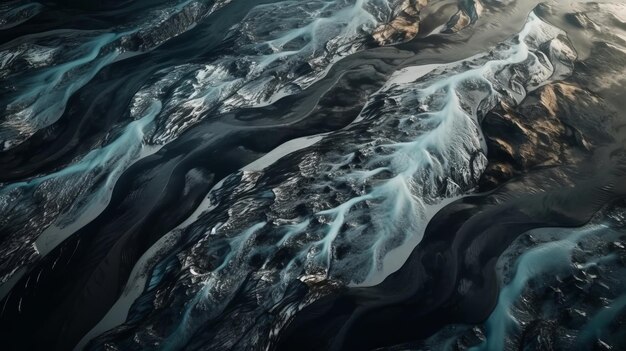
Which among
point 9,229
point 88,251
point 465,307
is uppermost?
point 9,229

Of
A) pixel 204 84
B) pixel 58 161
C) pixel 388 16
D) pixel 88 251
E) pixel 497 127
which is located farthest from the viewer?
pixel 388 16

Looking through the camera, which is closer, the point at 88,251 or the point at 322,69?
the point at 88,251

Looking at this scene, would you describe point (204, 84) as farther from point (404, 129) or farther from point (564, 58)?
point (564, 58)

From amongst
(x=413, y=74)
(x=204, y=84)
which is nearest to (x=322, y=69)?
(x=413, y=74)

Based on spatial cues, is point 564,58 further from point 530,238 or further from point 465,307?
point 465,307

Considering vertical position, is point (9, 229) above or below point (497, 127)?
above

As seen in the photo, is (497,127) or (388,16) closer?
(497,127)

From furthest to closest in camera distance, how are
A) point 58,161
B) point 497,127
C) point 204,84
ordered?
point 204,84 < point 497,127 < point 58,161

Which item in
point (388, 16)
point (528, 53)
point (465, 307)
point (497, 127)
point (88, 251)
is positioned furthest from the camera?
point (388, 16)

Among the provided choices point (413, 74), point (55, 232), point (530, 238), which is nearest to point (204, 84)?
point (55, 232)
